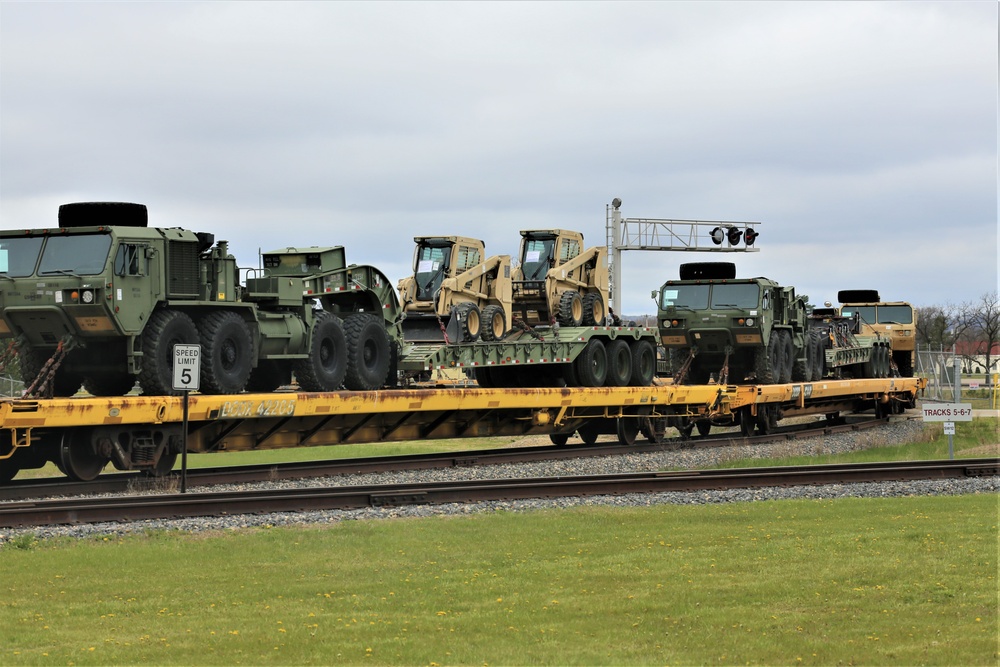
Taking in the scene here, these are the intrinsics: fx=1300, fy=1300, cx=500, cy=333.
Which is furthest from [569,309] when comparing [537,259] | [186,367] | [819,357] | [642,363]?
[186,367]

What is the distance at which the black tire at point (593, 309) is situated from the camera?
85.6ft

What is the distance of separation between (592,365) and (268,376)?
7498mm

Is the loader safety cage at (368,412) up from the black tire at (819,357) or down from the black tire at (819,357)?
down

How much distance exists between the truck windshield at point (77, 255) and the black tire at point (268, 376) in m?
3.89

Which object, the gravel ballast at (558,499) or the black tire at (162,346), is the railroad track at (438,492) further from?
the black tire at (162,346)

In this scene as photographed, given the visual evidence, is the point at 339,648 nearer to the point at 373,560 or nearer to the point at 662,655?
the point at 662,655

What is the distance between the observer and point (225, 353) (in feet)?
56.4

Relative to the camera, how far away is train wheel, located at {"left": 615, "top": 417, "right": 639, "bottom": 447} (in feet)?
81.8

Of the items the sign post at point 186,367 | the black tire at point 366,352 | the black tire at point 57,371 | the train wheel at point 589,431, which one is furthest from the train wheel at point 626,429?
the sign post at point 186,367

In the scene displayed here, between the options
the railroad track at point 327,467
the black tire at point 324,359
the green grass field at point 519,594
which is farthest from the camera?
the black tire at point 324,359

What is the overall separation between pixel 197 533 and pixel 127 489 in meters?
4.18

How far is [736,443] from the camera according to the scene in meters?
26.1

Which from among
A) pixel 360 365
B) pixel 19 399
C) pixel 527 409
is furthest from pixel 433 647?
pixel 527 409

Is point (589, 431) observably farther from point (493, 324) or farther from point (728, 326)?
point (728, 326)
